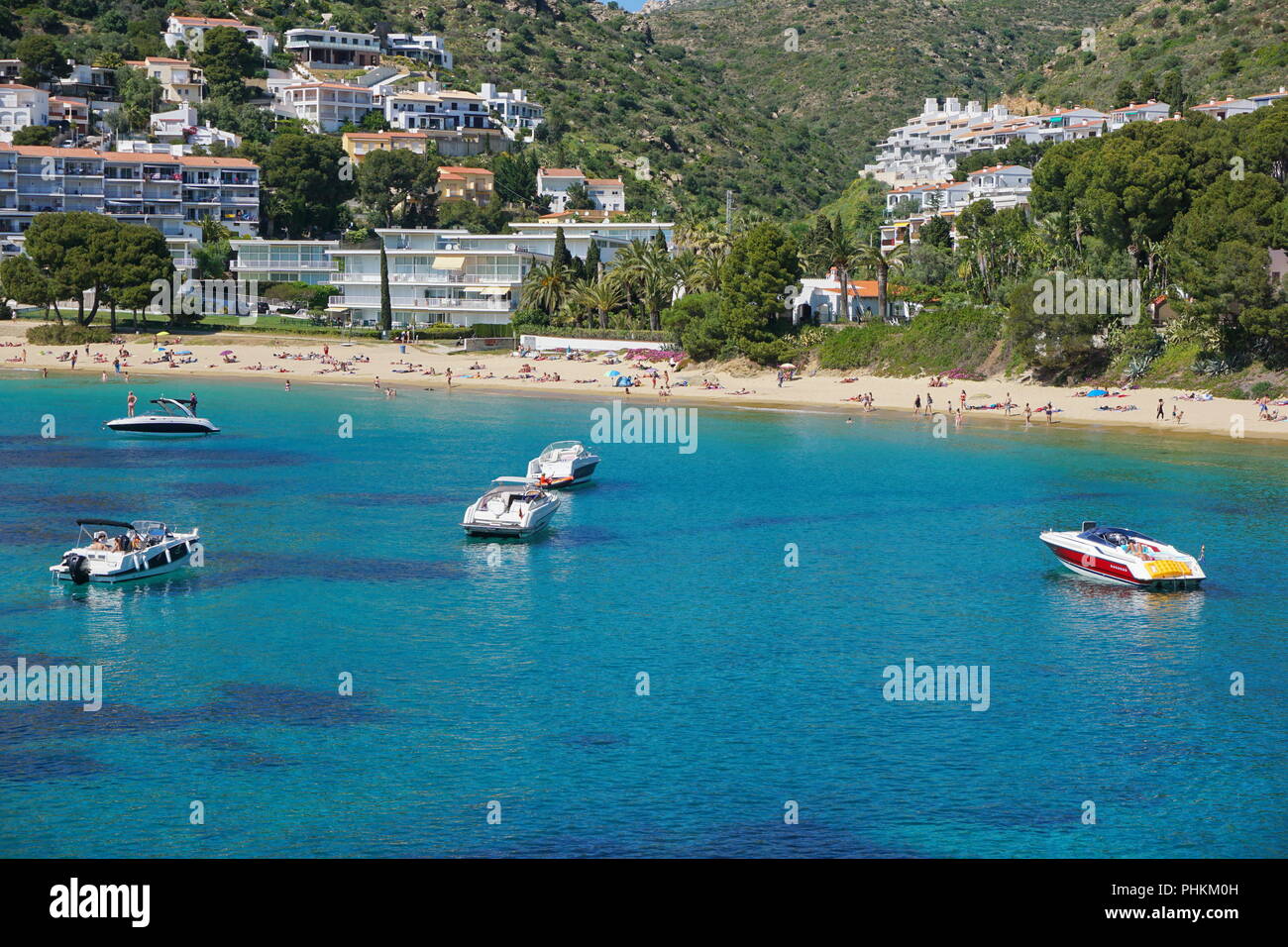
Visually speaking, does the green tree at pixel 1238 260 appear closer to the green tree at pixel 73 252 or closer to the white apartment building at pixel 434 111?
the green tree at pixel 73 252

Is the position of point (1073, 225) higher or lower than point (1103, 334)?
higher

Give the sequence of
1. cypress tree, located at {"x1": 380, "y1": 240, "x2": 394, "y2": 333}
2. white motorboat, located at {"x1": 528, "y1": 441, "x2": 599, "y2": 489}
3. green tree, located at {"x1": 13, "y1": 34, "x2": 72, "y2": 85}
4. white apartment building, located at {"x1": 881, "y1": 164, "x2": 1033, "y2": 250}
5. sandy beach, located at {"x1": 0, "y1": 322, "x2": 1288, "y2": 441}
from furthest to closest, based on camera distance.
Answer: green tree, located at {"x1": 13, "y1": 34, "x2": 72, "y2": 85}, white apartment building, located at {"x1": 881, "y1": 164, "x2": 1033, "y2": 250}, cypress tree, located at {"x1": 380, "y1": 240, "x2": 394, "y2": 333}, sandy beach, located at {"x1": 0, "y1": 322, "x2": 1288, "y2": 441}, white motorboat, located at {"x1": 528, "y1": 441, "x2": 599, "y2": 489}

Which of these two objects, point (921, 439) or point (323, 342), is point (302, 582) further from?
point (323, 342)

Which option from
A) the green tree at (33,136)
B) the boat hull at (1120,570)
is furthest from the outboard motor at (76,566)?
the green tree at (33,136)

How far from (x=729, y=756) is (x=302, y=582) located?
788 inches

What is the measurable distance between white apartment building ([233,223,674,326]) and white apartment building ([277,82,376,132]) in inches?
2253

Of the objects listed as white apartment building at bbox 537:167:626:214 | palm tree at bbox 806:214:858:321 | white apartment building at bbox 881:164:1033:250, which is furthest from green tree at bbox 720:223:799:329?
white apartment building at bbox 537:167:626:214

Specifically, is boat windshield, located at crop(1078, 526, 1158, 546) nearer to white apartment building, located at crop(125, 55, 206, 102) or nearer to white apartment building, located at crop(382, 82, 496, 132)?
white apartment building, located at crop(382, 82, 496, 132)

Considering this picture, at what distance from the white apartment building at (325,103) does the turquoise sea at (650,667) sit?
134 m

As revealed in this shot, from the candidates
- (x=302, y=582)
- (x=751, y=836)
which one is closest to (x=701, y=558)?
(x=302, y=582)

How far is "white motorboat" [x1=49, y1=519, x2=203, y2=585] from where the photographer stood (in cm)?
4272

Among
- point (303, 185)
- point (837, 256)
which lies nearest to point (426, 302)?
point (303, 185)

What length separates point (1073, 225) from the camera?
98.2 m
